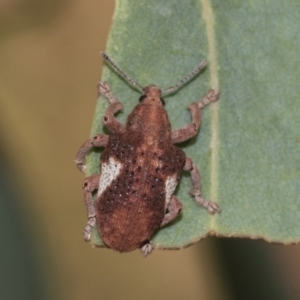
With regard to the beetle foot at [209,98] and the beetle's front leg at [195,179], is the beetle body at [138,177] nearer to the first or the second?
the beetle's front leg at [195,179]

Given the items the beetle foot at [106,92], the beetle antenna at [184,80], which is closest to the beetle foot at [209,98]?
the beetle antenna at [184,80]

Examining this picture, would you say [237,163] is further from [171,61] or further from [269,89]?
[171,61]

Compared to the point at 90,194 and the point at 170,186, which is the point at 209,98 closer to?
the point at 170,186

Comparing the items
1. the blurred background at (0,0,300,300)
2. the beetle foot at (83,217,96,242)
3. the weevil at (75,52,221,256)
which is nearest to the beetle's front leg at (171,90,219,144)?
the weevil at (75,52,221,256)

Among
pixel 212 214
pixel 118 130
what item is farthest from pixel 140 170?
pixel 212 214

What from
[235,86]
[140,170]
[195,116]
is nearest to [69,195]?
[140,170]

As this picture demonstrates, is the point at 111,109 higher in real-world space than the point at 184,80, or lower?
higher
